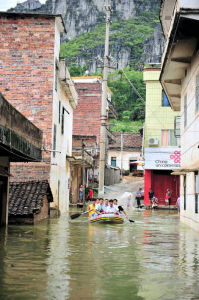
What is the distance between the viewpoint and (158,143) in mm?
40688

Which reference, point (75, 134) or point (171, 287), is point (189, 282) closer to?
point (171, 287)

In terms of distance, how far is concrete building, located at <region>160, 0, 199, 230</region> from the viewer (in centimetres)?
1502

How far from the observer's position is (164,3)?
21.1 meters

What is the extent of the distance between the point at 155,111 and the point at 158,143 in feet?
8.85

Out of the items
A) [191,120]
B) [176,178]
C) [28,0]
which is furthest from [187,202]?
[28,0]

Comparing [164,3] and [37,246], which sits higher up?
[164,3]

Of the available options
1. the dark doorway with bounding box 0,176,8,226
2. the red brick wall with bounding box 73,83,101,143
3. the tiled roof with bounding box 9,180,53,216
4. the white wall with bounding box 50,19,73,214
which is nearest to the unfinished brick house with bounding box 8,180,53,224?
the tiled roof with bounding box 9,180,53,216

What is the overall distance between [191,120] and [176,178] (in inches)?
896

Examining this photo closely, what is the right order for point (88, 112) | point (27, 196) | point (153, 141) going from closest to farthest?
point (27, 196) → point (153, 141) → point (88, 112)

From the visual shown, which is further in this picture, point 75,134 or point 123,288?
point 75,134

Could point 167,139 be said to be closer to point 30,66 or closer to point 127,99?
point 30,66

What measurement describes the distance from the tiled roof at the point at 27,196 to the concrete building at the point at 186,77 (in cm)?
624

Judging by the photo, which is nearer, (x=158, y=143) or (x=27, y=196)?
(x=27, y=196)

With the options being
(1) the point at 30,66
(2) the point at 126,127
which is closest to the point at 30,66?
(1) the point at 30,66
